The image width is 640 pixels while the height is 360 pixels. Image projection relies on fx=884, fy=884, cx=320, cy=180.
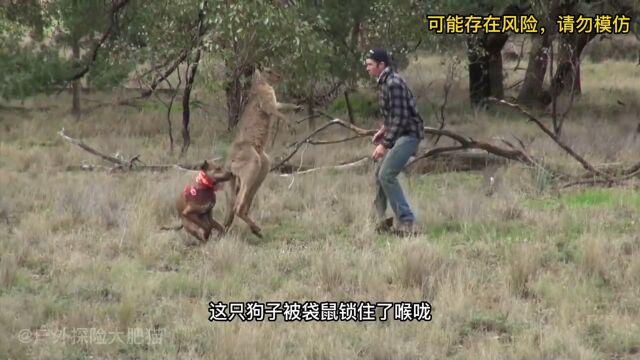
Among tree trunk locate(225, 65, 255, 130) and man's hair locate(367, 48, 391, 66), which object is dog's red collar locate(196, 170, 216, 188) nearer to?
man's hair locate(367, 48, 391, 66)

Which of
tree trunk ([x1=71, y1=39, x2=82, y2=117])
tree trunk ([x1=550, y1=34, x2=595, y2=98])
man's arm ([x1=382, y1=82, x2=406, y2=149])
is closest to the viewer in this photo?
man's arm ([x1=382, y1=82, x2=406, y2=149])

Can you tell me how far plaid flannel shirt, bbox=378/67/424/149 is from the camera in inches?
355

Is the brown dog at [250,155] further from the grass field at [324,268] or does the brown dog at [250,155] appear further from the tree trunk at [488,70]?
the tree trunk at [488,70]

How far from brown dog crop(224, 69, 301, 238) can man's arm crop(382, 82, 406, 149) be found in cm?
111

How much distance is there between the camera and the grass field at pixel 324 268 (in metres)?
5.93

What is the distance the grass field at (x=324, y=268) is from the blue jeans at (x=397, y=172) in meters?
0.32

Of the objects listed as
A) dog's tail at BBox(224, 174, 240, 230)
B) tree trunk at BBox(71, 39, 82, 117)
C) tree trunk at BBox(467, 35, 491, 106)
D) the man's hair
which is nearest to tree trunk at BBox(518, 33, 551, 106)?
tree trunk at BBox(467, 35, 491, 106)

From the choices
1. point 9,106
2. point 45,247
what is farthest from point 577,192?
point 9,106

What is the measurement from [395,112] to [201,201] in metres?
2.17

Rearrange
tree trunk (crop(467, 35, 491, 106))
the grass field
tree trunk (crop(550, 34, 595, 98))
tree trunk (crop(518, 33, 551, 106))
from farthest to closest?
1. tree trunk (crop(518, 33, 551, 106))
2. tree trunk (crop(467, 35, 491, 106))
3. tree trunk (crop(550, 34, 595, 98))
4. the grass field

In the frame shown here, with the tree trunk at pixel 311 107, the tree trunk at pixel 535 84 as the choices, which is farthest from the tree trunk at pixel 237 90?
the tree trunk at pixel 535 84

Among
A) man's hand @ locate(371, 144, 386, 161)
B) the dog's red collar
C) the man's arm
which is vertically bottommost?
the dog's red collar

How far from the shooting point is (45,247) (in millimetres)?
8578

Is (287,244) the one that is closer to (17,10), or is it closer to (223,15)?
(223,15)
